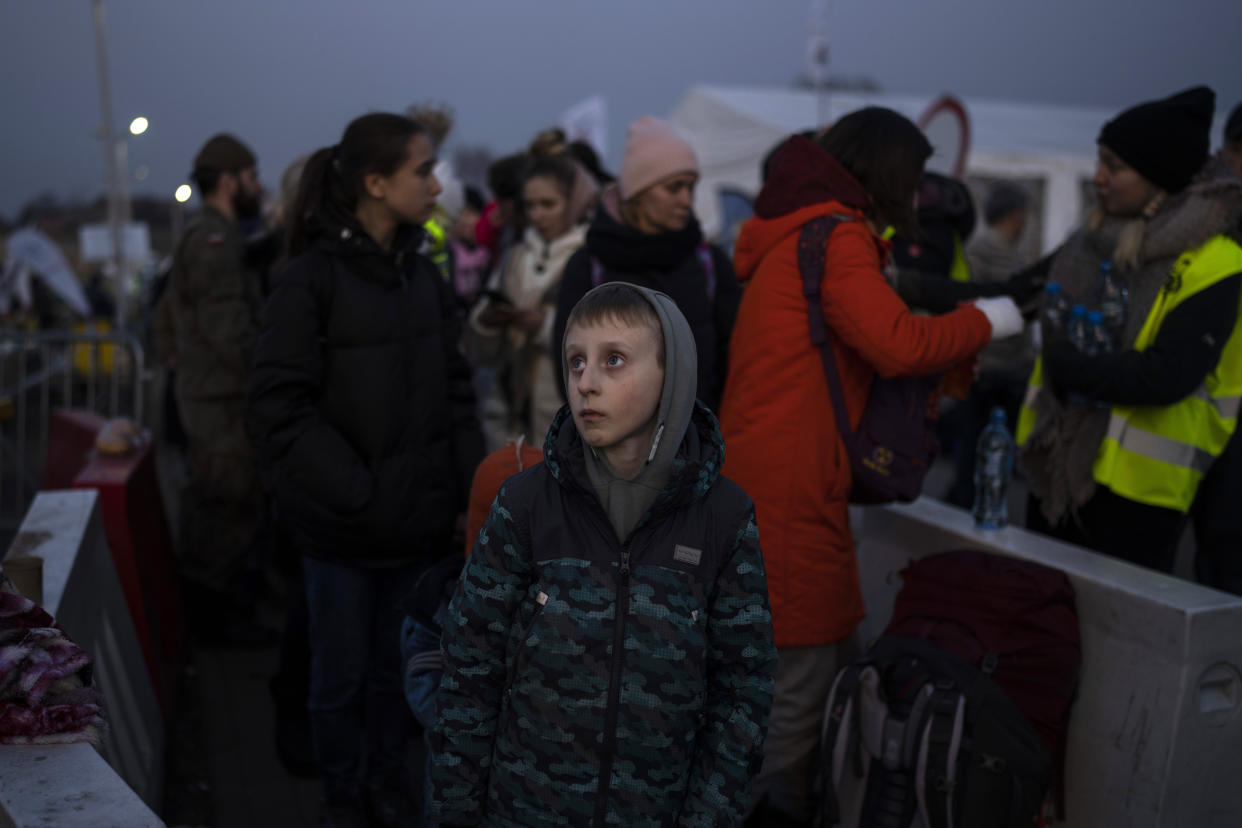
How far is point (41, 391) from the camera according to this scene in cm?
1215

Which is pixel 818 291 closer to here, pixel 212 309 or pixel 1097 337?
pixel 1097 337

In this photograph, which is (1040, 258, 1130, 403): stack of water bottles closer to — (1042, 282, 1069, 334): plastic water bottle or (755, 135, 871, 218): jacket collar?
(1042, 282, 1069, 334): plastic water bottle

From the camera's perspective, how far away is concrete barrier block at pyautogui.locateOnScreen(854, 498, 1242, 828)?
9.72 feet

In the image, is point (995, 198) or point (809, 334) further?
point (995, 198)

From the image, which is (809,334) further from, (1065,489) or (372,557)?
(372,557)

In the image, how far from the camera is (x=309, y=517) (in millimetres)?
3367

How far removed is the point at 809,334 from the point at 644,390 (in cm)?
109

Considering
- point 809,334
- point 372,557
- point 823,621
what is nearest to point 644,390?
point 809,334

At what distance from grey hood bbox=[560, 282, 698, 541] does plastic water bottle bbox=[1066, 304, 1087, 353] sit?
6.13 feet

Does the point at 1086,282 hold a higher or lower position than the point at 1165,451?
higher

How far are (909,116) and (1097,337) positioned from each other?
37.6 ft

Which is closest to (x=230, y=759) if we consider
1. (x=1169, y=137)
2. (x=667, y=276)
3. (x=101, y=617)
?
(x=101, y=617)

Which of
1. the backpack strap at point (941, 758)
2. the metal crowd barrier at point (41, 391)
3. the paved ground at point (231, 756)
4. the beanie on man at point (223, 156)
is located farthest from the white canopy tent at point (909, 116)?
the backpack strap at point (941, 758)

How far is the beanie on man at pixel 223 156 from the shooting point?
18.6 feet
